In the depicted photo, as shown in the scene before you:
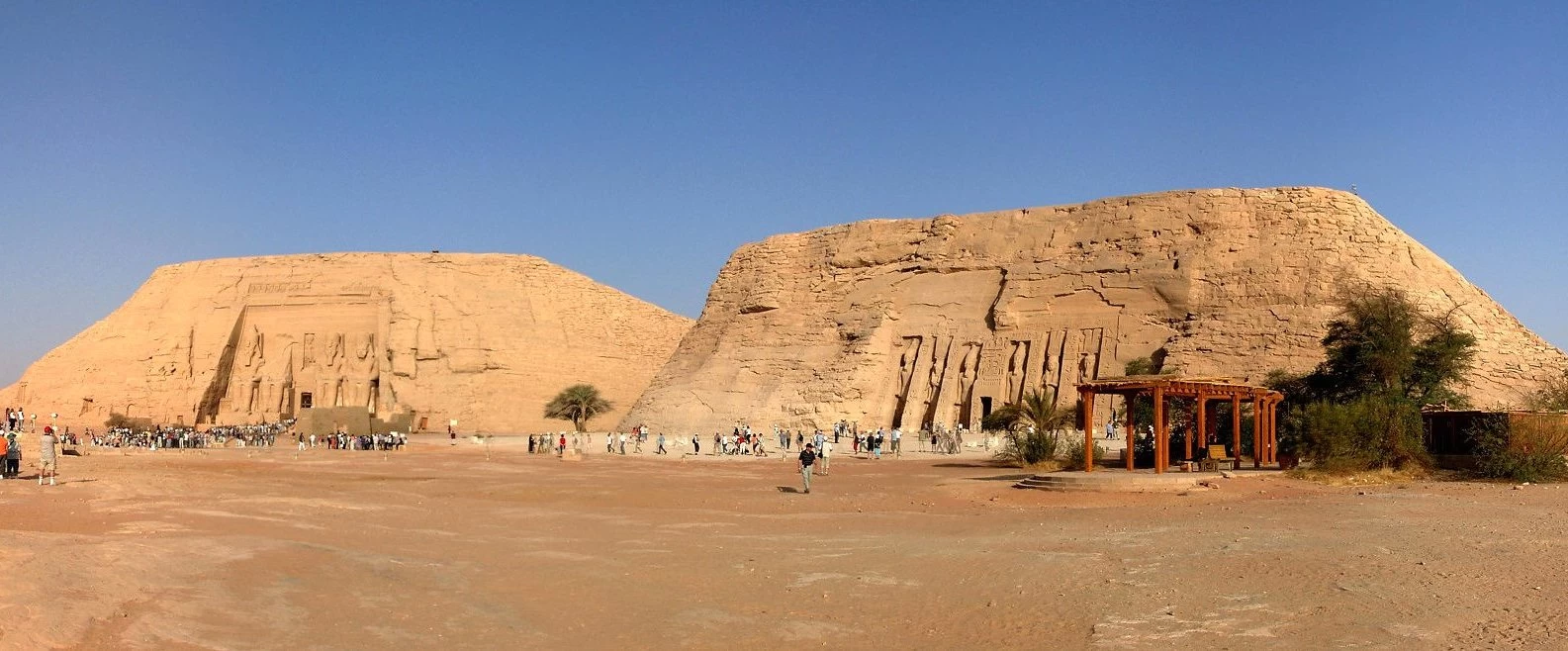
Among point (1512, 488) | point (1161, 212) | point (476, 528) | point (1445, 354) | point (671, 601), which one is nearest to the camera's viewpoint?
point (671, 601)

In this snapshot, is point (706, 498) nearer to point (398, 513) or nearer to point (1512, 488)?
point (398, 513)

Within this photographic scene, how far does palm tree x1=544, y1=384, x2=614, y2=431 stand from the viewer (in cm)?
5291

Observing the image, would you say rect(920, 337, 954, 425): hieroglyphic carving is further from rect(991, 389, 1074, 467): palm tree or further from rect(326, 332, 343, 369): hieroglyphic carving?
rect(326, 332, 343, 369): hieroglyphic carving

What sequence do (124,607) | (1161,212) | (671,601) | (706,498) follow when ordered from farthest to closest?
1. (1161,212)
2. (706,498)
3. (671,601)
4. (124,607)

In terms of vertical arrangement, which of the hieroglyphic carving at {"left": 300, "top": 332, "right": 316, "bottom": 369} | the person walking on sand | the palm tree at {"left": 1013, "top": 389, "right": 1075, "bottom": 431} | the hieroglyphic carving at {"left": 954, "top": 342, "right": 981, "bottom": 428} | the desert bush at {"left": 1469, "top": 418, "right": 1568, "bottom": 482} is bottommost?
the person walking on sand

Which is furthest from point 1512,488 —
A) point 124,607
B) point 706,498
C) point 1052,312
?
point 1052,312

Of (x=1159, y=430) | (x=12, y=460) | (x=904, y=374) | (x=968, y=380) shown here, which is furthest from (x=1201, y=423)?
(x=904, y=374)

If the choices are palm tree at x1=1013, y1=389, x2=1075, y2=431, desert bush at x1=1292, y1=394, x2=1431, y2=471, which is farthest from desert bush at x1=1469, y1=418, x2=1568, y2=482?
palm tree at x1=1013, y1=389, x2=1075, y2=431

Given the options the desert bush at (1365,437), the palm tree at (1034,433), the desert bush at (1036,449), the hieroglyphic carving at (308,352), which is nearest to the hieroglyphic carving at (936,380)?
the palm tree at (1034,433)

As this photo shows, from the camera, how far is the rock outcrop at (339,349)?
180 feet

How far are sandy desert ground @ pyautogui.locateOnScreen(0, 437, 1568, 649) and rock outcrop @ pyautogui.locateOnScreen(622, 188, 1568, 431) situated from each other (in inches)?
729

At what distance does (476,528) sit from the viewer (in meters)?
13.3

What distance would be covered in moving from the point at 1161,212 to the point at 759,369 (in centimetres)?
1477

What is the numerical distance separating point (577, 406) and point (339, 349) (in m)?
12.6
